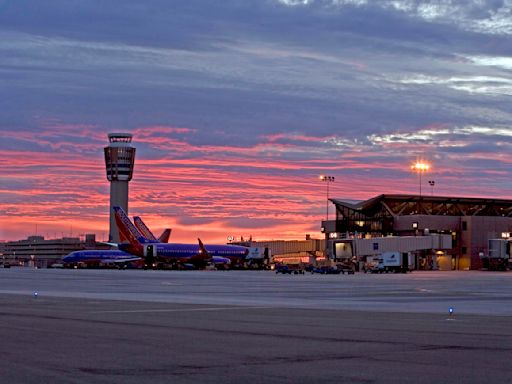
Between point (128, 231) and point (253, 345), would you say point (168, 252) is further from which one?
point (253, 345)

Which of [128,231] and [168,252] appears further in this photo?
[128,231]

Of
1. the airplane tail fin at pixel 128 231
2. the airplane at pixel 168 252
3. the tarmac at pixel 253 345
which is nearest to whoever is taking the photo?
the tarmac at pixel 253 345

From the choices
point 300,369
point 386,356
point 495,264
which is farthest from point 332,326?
point 495,264

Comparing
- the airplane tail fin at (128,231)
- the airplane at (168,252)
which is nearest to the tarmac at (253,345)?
the airplane at (168,252)

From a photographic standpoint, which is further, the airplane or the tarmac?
the airplane

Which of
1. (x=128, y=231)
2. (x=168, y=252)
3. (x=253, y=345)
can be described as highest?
(x=128, y=231)

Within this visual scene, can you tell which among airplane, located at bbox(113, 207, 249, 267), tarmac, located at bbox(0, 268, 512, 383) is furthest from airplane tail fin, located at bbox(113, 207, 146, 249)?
tarmac, located at bbox(0, 268, 512, 383)

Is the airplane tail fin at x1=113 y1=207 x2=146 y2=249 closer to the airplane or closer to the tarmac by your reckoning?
the airplane

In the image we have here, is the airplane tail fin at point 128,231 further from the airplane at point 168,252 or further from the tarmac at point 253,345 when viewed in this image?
the tarmac at point 253,345

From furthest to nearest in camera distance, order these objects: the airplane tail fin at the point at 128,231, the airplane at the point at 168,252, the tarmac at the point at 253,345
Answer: the airplane tail fin at the point at 128,231 → the airplane at the point at 168,252 → the tarmac at the point at 253,345

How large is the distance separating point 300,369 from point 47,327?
10938 millimetres

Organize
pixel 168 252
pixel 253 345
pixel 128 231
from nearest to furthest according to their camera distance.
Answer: pixel 253 345, pixel 168 252, pixel 128 231

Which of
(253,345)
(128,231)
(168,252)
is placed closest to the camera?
(253,345)

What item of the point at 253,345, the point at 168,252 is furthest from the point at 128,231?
the point at 253,345
